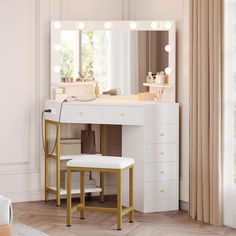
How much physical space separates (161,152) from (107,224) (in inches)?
32.3

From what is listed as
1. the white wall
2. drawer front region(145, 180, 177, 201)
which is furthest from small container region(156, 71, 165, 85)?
drawer front region(145, 180, 177, 201)

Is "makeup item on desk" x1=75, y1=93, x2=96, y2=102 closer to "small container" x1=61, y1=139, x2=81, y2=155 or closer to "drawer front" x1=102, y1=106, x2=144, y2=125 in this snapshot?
"drawer front" x1=102, y1=106, x2=144, y2=125

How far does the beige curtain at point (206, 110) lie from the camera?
521 cm

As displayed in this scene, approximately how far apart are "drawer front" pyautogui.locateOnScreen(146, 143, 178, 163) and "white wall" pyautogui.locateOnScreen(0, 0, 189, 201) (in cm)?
110

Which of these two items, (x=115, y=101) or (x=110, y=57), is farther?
(x=110, y=57)

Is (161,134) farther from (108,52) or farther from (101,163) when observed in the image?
(108,52)

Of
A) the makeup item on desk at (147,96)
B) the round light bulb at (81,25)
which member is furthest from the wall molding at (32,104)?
the makeup item on desk at (147,96)

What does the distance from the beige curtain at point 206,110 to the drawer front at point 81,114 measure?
808 millimetres

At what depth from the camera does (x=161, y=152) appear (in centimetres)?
579

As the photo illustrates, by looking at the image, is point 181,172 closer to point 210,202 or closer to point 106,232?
point 210,202

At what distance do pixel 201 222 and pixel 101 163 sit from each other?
95 cm

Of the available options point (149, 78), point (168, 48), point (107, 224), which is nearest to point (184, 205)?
point (107, 224)

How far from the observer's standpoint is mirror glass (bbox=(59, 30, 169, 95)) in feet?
20.1

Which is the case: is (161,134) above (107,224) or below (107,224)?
above
